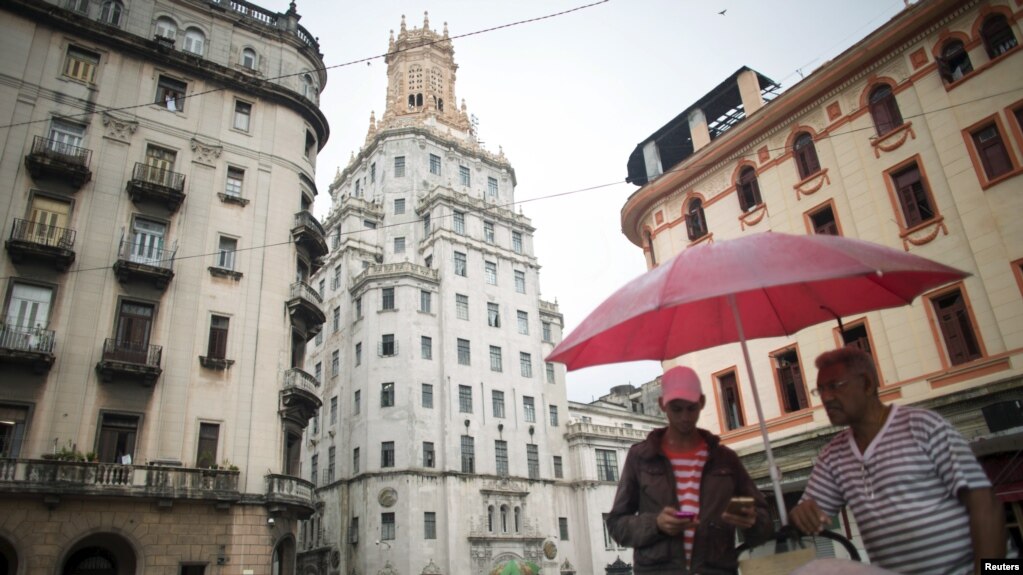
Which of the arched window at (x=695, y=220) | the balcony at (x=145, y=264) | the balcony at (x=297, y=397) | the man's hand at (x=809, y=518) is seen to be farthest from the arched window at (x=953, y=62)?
the balcony at (x=145, y=264)

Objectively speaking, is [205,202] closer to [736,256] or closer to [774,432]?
[774,432]

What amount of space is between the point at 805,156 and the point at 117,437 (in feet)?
80.0

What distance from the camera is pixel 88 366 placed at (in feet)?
70.2

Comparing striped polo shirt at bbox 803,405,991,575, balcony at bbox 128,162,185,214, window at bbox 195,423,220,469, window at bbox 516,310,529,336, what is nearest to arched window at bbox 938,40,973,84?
striped polo shirt at bbox 803,405,991,575

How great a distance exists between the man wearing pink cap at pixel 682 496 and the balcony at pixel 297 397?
74.2 feet

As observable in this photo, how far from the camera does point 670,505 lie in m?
4.53

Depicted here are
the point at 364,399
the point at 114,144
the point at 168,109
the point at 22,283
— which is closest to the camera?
the point at 22,283

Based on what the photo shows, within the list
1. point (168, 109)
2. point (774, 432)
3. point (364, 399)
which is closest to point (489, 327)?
point (364, 399)

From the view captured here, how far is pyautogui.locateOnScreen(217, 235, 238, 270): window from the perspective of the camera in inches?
1003

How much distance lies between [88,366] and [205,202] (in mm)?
7782

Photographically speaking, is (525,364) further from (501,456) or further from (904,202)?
(904,202)

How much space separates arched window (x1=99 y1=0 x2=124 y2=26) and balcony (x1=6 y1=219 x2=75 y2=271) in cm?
968

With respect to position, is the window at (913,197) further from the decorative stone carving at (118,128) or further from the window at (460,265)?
the window at (460,265)

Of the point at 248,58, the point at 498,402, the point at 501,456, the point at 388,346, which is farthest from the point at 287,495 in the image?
the point at 498,402
